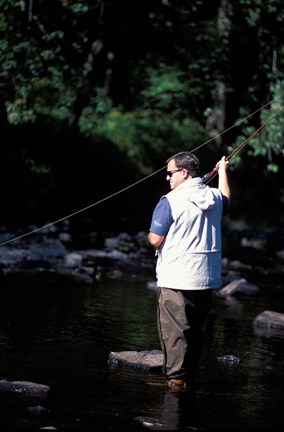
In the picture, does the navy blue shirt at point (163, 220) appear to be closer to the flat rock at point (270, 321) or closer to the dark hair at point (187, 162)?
the dark hair at point (187, 162)

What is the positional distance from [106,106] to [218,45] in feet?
9.56

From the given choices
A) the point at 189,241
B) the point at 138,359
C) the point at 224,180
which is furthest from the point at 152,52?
the point at 189,241

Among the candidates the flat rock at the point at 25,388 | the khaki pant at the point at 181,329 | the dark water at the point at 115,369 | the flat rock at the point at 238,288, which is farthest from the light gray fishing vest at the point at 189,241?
the flat rock at the point at 238,288

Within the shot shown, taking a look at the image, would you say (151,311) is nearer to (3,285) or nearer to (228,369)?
(3,285)

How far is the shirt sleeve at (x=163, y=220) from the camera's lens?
23.3ft

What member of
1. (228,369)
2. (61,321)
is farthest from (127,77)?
(228,369)

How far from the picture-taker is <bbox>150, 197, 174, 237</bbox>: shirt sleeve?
7.10 metres

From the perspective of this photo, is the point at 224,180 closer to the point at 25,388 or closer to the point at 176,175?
the point at 176,175

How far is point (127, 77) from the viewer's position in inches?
1197

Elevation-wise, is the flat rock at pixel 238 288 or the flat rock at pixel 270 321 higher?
the flat rock at pixel 238 288

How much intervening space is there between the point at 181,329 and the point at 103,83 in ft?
50.9

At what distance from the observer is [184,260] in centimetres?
715

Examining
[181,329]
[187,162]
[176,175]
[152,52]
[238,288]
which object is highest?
[152,52]

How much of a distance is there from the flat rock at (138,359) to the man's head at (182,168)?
5.29 ft
